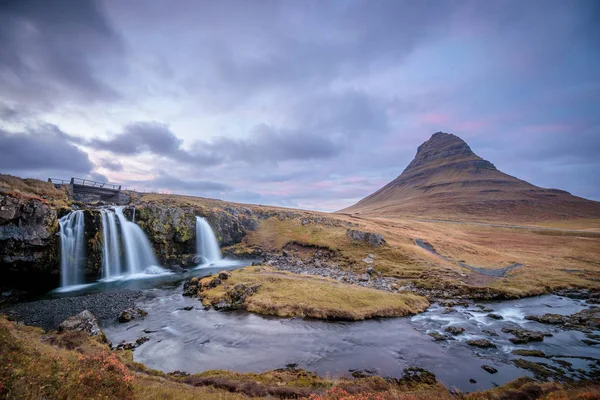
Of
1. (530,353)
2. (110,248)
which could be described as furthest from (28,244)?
(530,353)

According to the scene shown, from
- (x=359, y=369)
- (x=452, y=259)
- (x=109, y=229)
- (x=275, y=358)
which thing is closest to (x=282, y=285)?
(x=275, y=358)

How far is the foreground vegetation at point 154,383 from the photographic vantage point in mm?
8805

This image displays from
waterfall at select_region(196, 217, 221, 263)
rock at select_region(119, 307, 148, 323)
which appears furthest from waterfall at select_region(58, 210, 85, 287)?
waterfall at select_region(196, 217, 221, 263)

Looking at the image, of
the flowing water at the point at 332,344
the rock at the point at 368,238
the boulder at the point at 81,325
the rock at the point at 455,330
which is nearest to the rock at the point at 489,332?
the flowing water at the point at 332,344

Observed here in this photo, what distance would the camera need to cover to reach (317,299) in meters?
32.8

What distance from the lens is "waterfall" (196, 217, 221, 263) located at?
214 ft

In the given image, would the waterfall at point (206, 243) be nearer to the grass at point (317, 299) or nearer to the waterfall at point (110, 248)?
the waterfall at point (110, 248)

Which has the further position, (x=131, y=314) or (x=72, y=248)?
(x=72, y=248)

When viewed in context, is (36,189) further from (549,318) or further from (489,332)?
(549,318)

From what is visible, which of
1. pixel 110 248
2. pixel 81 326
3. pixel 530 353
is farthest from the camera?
pixel 110 248

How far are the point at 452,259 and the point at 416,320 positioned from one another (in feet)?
114

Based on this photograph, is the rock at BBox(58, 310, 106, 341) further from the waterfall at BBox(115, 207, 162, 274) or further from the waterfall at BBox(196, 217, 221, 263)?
the waterfall at BBox(196, 217, 221, 263)

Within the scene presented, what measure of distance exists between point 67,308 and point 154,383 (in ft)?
78.7

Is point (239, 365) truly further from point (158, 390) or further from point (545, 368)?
point (545, 368)
